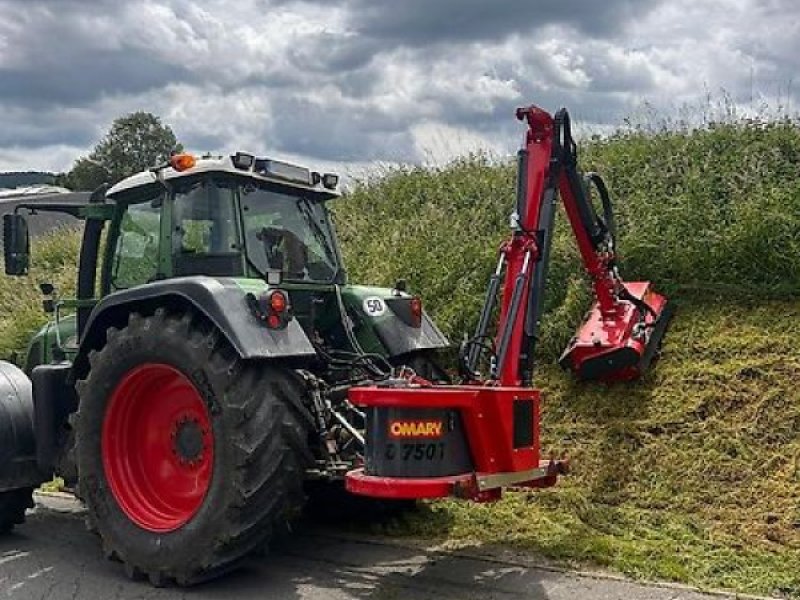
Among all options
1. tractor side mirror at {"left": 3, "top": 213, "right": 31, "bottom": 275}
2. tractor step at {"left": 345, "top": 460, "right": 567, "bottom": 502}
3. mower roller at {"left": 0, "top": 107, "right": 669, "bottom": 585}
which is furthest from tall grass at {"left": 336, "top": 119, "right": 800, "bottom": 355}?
tractor side mirror at {"left": 3, "top": 213, "right": 31, "bottom": 275}

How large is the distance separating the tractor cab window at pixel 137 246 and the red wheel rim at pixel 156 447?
2.95 ft

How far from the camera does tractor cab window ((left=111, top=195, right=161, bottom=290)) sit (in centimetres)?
620

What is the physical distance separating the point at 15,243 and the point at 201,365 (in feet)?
6.81

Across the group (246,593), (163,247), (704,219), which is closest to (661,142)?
(704,219)

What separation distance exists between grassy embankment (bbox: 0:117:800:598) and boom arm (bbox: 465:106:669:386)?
32cm

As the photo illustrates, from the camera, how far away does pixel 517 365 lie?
5.75 metres

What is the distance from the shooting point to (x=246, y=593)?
5066 mm

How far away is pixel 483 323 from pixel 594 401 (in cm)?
146

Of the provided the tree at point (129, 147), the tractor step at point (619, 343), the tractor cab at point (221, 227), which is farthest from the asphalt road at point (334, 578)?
the tree at point (129, 147)

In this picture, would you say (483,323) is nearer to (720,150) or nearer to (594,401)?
(594,401)

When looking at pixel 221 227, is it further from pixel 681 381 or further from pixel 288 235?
pixel 681 381

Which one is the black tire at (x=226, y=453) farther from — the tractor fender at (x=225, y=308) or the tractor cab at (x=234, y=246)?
the tractor cab at (x=234, y=246)

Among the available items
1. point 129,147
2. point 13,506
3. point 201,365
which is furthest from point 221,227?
point 129,147

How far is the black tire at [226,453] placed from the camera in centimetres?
491
